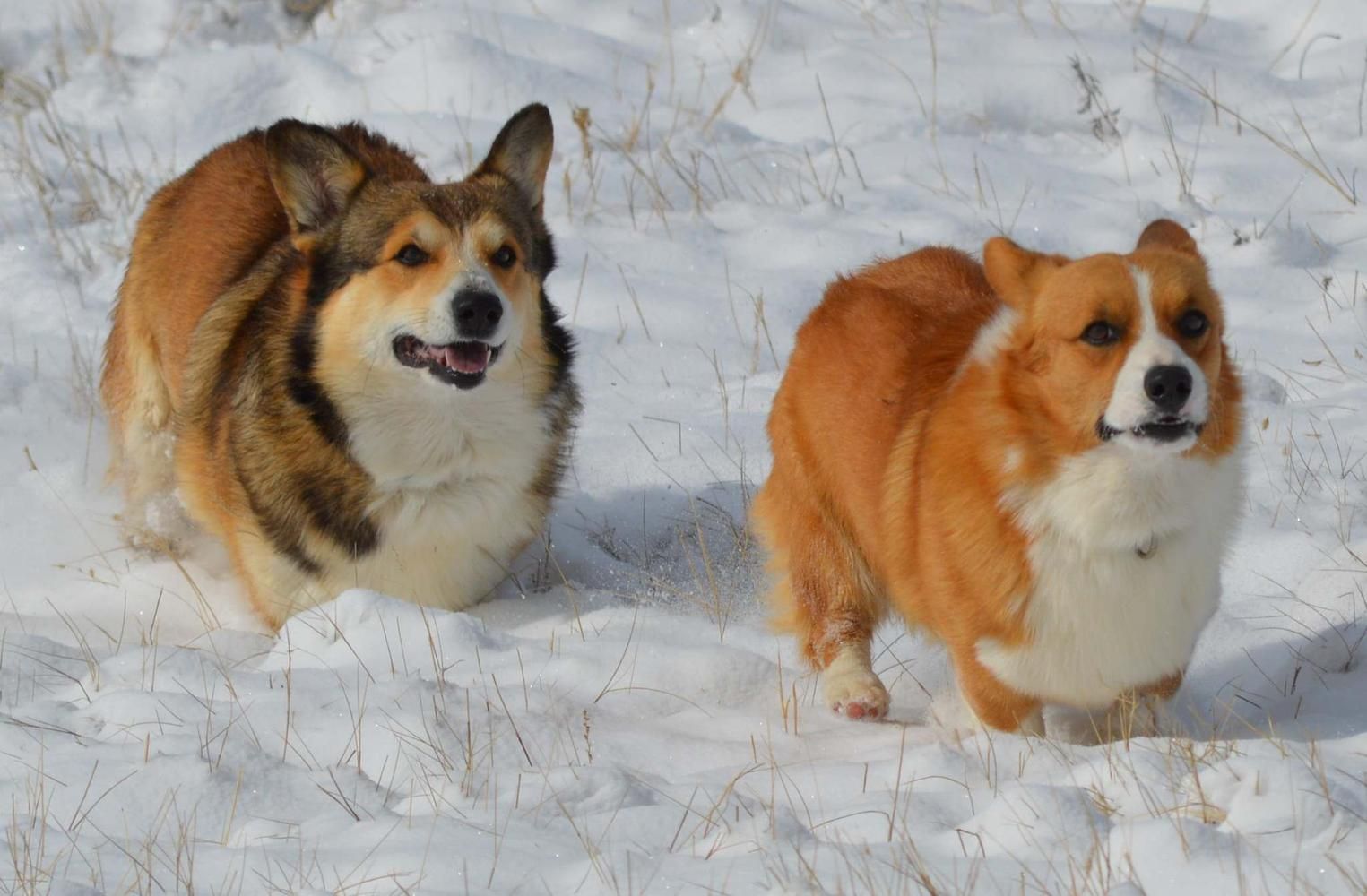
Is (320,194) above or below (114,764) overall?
above

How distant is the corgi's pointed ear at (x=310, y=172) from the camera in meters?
4.44

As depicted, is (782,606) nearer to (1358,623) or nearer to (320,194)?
(1358,623)

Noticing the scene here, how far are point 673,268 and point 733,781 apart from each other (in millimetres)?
4006

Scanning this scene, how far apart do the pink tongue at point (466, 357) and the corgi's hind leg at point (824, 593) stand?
92 centimetres

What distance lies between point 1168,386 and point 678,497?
2534 mm

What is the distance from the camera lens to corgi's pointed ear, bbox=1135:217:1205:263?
3625mm

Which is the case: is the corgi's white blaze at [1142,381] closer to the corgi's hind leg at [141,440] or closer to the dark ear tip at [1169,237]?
the dark ear tip at [1169,237]

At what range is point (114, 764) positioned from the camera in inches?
122

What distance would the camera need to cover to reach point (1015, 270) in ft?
11.3

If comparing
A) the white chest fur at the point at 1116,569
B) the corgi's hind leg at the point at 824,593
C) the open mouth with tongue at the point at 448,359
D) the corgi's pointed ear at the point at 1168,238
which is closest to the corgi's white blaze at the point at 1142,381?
the white chest fur at the point at 1116,569

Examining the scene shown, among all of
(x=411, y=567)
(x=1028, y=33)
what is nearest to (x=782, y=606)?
(x=411, y=567)

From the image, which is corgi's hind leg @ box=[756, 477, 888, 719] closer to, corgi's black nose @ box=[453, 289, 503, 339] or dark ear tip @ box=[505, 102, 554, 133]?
corgi's black nose @ box=[453, 289, 503, 339]

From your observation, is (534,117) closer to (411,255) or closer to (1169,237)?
(411,255)

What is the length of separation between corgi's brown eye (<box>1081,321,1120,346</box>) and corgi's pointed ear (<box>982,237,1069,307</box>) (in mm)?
234
